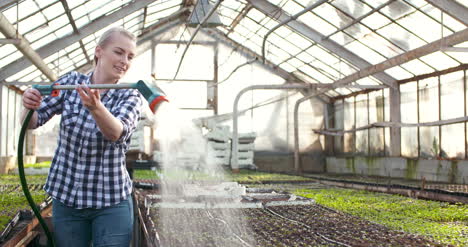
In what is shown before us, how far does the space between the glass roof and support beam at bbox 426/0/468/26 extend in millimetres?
125

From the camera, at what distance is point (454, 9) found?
8.73 m

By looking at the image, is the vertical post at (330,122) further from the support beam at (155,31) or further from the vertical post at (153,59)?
the vertical post at (153,59)

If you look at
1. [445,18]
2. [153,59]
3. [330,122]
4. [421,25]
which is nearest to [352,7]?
[421,25]

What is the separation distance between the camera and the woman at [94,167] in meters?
1.84

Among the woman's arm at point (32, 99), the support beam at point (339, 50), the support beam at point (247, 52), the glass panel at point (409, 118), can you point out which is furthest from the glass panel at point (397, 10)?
the woman's arm at point (32, 99)

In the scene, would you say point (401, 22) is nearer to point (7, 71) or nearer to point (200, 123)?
point (200, 123)

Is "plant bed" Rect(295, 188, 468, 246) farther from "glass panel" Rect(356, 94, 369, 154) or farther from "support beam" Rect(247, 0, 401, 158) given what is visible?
"glass panel" Rect(356, 94, 369, 154)

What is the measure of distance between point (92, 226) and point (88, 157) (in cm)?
27

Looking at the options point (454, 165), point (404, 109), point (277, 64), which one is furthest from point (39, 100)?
point (277, 64)

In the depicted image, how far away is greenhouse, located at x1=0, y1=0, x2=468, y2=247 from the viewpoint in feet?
6.17

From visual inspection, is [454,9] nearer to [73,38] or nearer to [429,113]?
[429,113]

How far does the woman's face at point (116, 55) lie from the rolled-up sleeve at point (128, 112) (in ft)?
0.32

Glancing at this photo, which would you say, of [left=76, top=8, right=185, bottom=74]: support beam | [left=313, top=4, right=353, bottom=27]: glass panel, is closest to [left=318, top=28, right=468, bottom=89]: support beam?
[left=313, top=4, right=353, bottom=27]: glass panel

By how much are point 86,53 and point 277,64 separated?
21.8 feet
